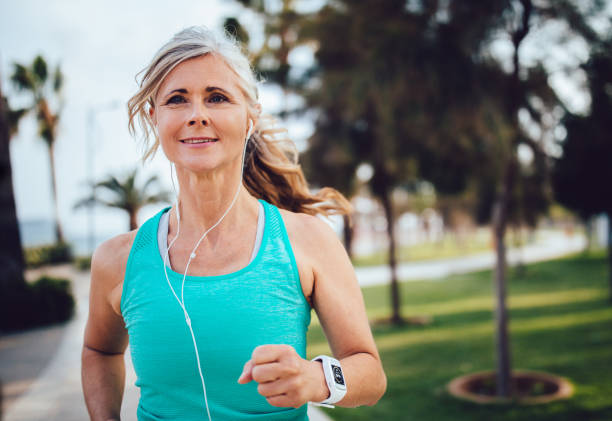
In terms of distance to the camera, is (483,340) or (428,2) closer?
(428,2)

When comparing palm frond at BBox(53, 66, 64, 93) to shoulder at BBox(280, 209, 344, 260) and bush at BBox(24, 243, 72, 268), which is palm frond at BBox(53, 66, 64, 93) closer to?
shoulder at BBox(280, 209, 344, 260)

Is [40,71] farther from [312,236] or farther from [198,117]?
[312,236]

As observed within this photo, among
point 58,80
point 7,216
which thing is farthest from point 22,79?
point 7,216

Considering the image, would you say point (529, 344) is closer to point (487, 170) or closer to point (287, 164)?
point (487, 170)

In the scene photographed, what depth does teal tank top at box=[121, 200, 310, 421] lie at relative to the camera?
1461mm

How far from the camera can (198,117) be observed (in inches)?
57.7

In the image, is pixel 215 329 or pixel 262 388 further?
pixel 215 329

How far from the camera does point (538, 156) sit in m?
6.93

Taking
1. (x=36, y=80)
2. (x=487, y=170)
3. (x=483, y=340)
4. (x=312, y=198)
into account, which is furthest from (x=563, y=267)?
(x=312, y=198)

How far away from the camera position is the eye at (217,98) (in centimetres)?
152

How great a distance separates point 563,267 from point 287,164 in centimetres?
2472

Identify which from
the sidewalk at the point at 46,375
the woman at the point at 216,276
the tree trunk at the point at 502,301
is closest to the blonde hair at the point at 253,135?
the woman at the point at 216,276

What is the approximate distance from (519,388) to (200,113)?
6.65 meters

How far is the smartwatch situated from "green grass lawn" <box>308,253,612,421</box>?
5.32 meters
